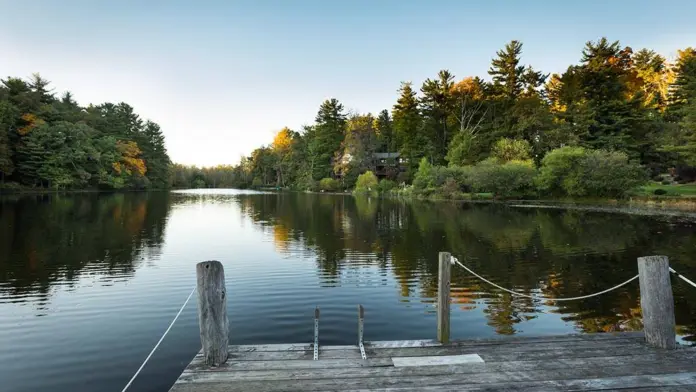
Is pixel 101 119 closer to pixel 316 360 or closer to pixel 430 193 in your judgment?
pixel 430 193

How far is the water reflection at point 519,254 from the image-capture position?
344 inches

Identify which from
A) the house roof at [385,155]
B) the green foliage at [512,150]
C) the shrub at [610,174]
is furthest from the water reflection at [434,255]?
the house roof at [385,155]

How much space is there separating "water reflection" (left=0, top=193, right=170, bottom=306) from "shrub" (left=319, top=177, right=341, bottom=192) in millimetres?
54907

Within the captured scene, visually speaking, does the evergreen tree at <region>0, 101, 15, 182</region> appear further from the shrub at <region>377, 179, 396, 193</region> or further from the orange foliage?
the orange foliage

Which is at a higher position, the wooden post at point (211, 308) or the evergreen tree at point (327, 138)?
the evergreen tree at point (327, 138)

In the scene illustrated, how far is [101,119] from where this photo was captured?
225ft

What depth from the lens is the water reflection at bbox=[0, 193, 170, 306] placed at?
1066cm

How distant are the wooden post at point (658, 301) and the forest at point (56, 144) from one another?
61853 millimetres

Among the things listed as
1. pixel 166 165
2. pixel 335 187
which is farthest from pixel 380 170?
pixel 166 165

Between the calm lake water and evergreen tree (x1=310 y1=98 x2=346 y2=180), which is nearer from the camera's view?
the calm lake water

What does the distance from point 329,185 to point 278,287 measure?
69.4m

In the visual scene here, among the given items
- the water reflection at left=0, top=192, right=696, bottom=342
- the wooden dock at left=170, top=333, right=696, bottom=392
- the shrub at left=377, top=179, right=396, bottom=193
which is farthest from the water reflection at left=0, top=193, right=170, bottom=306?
the shrub at left=377, top=179, right=396, bottom=193

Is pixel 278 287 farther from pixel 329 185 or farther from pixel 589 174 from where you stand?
pixel 329 185

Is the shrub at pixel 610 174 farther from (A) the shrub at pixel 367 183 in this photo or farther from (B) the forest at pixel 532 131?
(A) the shrub at pixel 367 183
